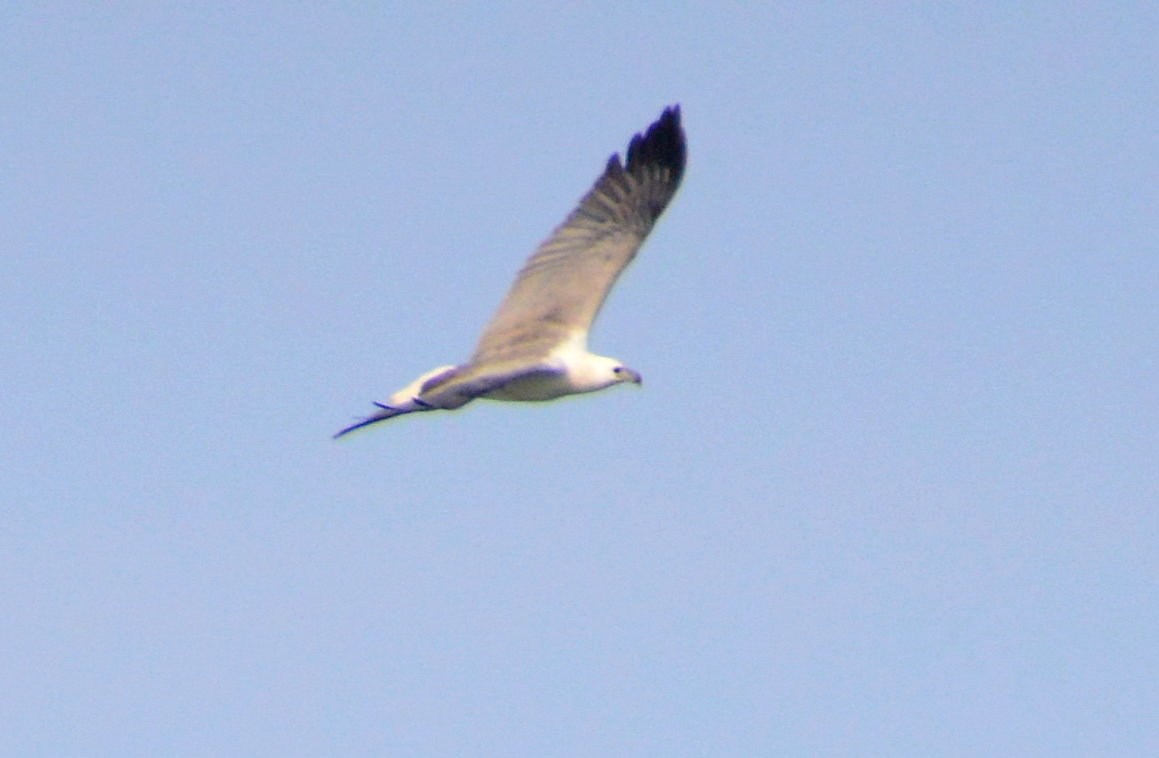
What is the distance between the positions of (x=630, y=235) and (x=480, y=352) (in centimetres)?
189

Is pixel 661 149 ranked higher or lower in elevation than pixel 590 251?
higher

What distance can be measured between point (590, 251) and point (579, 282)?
331 mm

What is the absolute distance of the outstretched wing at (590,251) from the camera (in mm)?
19125

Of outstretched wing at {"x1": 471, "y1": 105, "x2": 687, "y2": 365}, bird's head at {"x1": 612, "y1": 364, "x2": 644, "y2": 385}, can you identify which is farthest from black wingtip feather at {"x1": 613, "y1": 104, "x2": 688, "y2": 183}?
bird's head at {"x1": 612, "y1": 364, "x2": 644, "y2": 385}

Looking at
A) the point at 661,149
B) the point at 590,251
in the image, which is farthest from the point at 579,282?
the point at 661,149

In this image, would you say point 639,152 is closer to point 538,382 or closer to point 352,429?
point 538,382

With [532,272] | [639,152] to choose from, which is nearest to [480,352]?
[532,272]

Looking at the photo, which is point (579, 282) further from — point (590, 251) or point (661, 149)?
point (661, 149)

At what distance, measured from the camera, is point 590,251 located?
1948cm

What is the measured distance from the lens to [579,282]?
63.5 ft

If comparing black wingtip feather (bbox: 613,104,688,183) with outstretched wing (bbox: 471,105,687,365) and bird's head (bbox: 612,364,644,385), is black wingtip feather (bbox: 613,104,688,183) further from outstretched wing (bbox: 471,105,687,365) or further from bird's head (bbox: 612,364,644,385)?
bird's head (bbox: 612,364,644,385)

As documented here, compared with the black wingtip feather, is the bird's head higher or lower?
lower

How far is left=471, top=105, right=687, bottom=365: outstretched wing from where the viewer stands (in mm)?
19125

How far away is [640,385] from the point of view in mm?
18969
